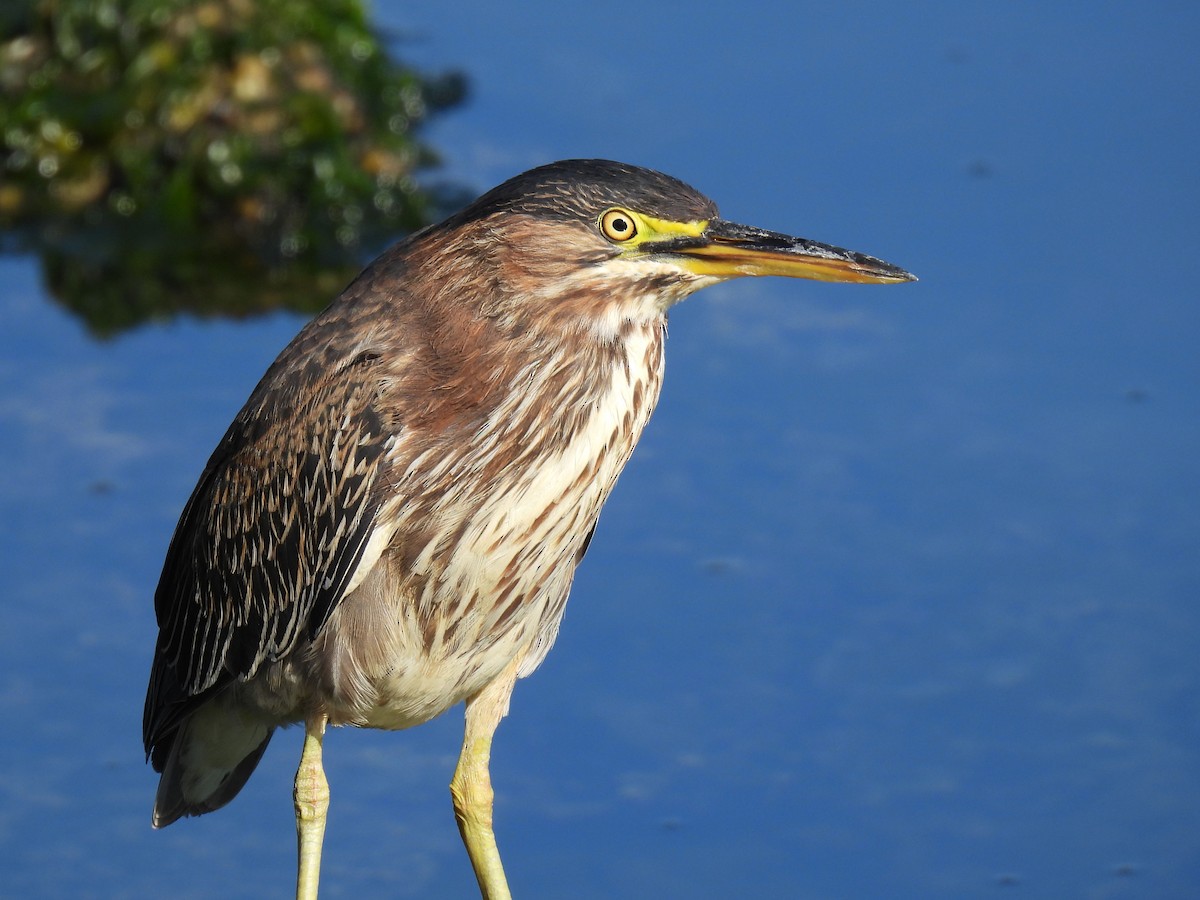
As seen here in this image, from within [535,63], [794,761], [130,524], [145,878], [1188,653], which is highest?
[535,63]

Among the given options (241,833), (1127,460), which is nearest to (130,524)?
(241,833)

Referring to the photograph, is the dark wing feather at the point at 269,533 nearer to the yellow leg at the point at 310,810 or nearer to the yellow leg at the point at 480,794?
the yellow leg at the point at 310,810

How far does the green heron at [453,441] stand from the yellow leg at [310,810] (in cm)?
4

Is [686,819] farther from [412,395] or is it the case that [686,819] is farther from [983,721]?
[412,395]

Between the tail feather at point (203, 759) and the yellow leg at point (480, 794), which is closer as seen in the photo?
the yellow leg at point (480, 794)

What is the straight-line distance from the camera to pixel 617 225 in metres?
4.25

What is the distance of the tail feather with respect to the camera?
17.2 ft

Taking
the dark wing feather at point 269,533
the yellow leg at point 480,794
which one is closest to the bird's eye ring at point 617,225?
the dark wing feather at point 269,533

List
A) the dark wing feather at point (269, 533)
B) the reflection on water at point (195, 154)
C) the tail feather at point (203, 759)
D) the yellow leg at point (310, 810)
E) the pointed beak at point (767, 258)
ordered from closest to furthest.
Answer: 1. the pointed beak at point (767, 258)
2. the dark wing feather at point (269, 533)
3. the yellow leg at point (310, 810)
4. the tail feather at point (203, 759)
5. the reflection on water at point (195, 154)

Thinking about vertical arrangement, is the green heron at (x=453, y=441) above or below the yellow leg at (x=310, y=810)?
above

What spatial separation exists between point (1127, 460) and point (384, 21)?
4.54 meters

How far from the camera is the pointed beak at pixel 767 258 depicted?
13.9 ft

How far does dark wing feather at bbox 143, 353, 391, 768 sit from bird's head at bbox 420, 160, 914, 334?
0.43 m

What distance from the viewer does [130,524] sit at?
692 cm
